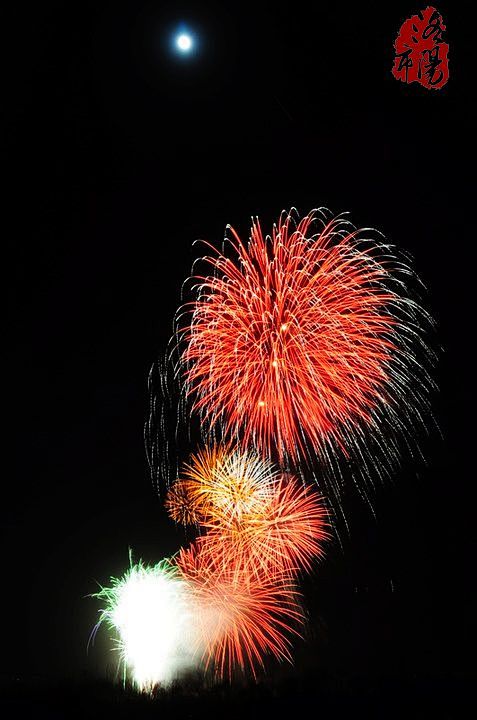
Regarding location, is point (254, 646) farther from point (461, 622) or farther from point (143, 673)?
point (461, 622)

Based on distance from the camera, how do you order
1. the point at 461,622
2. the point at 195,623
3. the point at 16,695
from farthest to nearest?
the point at 461,622, the point at 195,623, the point at 16,695

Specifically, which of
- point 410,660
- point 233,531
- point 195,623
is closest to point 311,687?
point 233,531

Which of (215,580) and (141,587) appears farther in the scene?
(141,587)

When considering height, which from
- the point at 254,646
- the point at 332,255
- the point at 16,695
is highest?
the point at 332,255

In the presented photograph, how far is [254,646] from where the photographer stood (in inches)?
777

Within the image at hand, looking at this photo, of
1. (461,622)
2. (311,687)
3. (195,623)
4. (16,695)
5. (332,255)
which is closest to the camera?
(311,687)

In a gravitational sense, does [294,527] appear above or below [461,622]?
above

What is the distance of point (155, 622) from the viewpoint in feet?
71.2

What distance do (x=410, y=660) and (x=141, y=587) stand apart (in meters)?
10.0

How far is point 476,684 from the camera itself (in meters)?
11.2

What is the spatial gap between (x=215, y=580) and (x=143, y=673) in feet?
16.2

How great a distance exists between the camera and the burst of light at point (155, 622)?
2147 centimetres

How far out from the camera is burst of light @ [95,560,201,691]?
21469 mm

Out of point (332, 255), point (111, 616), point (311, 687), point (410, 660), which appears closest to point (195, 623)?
point (111, 616)
